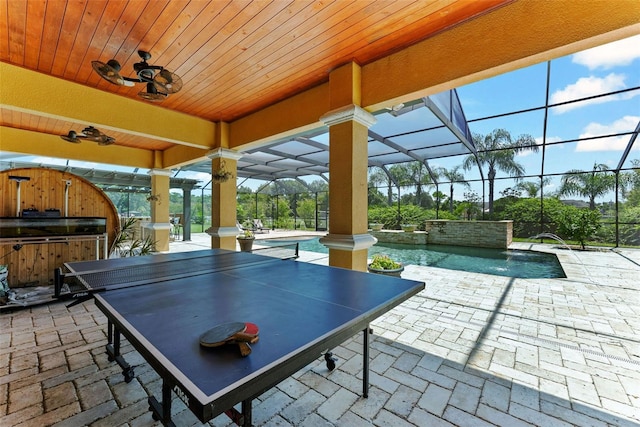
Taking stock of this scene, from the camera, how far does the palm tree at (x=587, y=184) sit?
31.4ft

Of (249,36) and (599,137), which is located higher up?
(599,137)

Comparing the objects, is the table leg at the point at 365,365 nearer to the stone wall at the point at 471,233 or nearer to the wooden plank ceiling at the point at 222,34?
the wooden plank ceiling at the point at 222,34

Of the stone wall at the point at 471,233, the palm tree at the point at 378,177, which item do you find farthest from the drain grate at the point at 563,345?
the palm tree at the point at 378,177

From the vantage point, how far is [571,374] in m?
2.13

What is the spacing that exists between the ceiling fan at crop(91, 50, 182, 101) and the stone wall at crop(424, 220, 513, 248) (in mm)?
10307

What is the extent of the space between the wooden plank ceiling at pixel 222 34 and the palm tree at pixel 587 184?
1052 cm

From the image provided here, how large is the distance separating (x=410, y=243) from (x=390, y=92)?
9.02 m

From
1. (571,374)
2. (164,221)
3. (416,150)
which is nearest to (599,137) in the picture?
(416,150)

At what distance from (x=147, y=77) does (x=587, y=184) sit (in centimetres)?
1382

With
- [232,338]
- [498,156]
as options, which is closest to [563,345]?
[232,338]

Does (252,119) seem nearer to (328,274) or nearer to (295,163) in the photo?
(328,274)

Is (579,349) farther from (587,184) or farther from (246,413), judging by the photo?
(587,184)

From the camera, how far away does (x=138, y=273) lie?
2.17 metres

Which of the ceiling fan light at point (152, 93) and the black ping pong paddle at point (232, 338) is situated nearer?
the black ping pong paddle at point (232, 338)
